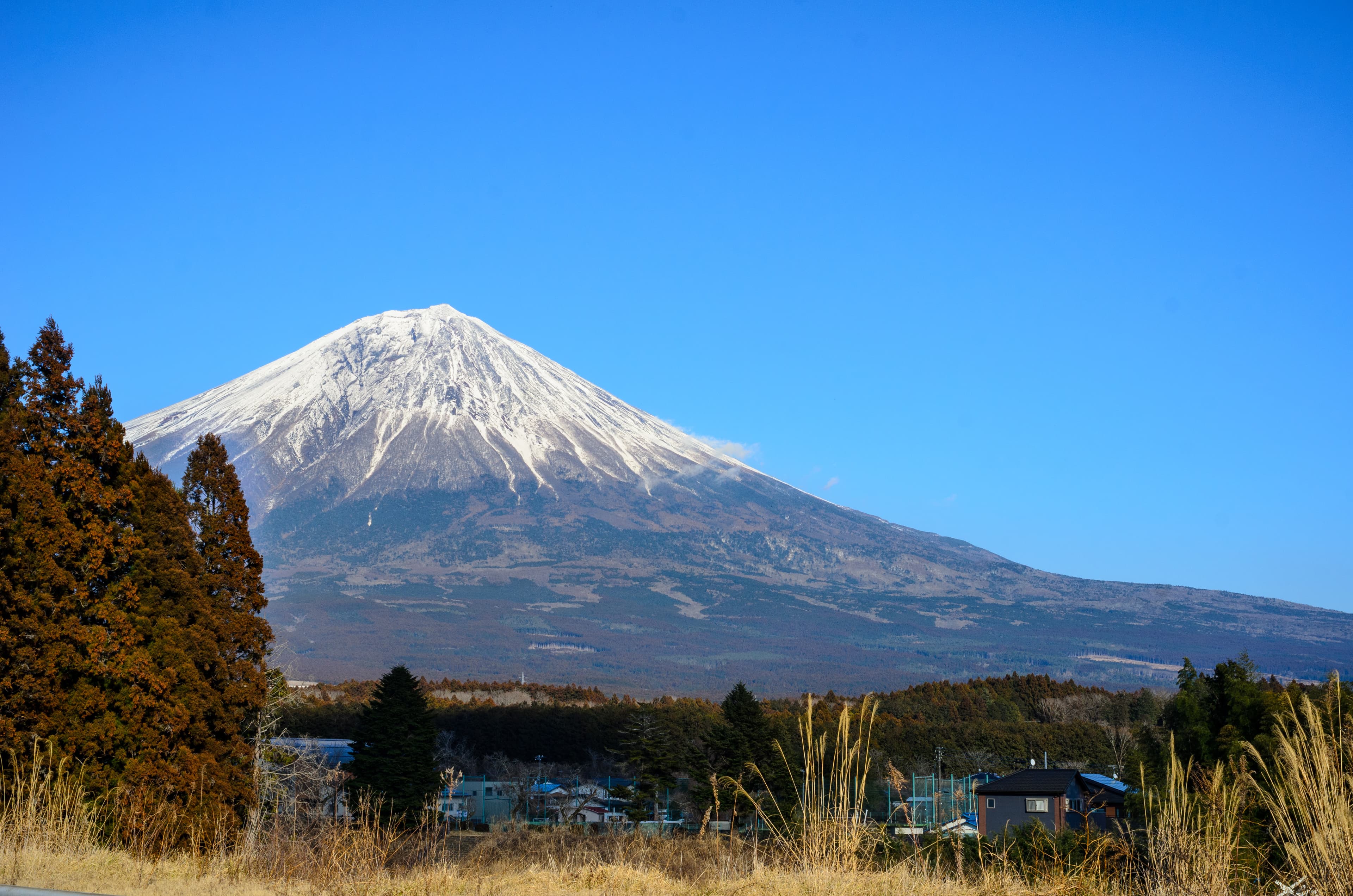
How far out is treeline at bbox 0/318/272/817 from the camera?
33.0 feet

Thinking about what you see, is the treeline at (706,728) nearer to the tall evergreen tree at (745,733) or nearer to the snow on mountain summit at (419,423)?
the tall evergreen tree at (745,733)

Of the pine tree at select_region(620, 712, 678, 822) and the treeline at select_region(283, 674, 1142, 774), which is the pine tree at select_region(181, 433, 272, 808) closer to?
the pine tree at select_region(620, 712, 678, 822)

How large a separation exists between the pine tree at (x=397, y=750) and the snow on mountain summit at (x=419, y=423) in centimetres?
13209

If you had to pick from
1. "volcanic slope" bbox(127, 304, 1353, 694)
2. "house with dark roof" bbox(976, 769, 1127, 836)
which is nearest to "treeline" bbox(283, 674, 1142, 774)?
"house with dark roof" bbox(976, 769, 1127, 836)

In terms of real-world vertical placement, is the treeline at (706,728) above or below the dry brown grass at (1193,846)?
below

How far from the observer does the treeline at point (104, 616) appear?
1006 cm

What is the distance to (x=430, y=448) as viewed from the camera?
6885 inches

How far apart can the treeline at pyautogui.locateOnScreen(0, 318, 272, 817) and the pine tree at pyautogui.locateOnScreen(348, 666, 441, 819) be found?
1493 centimetres

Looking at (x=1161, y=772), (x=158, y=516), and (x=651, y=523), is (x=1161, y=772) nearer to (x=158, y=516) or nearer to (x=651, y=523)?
(x=158, y=516)

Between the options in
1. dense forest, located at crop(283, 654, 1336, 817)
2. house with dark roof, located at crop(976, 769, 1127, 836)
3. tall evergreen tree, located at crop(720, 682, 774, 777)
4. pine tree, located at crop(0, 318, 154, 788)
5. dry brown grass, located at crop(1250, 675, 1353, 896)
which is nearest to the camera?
dry brown grass, located at crop(1250, 675, 1353, 896)

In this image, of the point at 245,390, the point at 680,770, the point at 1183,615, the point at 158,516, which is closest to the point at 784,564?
the point at 1183,615

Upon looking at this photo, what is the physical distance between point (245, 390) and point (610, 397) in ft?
194

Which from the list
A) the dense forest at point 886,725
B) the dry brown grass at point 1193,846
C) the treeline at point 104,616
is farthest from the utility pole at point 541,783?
the dry brown grass at point 1193,846

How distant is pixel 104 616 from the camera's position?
11.0m
